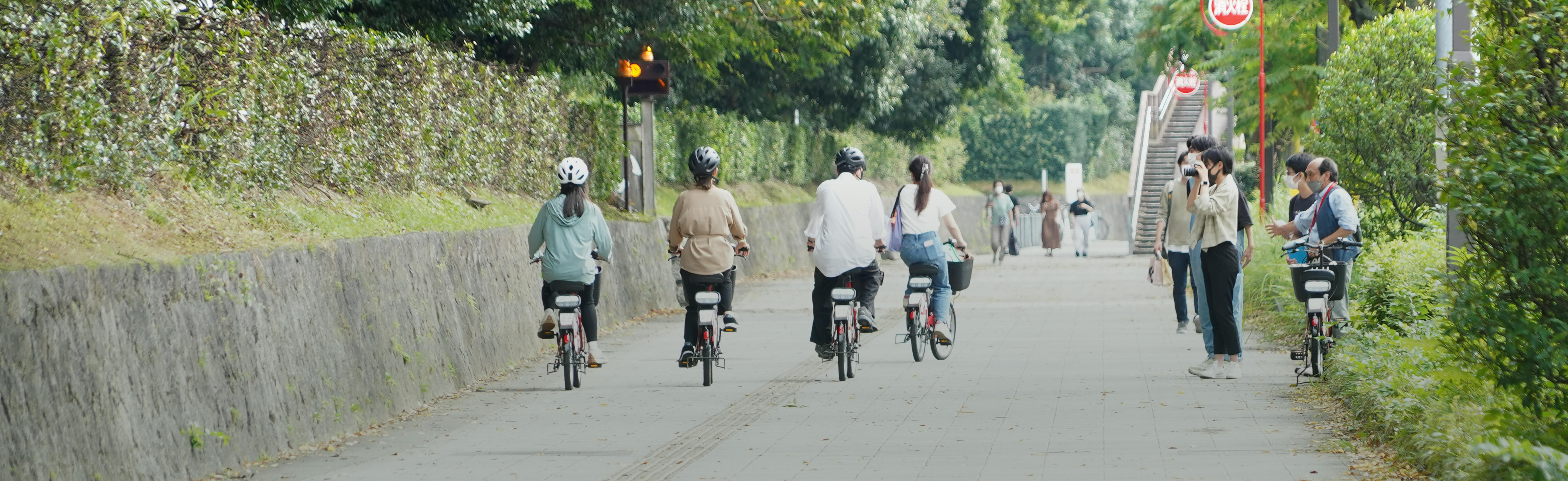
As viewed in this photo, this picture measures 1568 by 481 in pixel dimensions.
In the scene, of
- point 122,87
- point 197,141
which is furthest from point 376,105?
point 122,87

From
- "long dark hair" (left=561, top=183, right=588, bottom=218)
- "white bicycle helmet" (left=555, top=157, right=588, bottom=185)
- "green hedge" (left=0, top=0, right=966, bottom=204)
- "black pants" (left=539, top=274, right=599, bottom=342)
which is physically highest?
"green hedge" (left=0, top=0, right=966, bottom=204)

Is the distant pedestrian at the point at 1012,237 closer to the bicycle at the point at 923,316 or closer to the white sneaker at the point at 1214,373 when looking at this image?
the bicycle at the point at 923,316

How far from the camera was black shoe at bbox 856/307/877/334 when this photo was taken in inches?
467

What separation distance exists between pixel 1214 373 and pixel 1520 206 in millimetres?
5102

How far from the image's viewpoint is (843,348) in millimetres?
11336

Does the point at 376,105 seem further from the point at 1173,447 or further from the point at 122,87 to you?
the point at 1173,447

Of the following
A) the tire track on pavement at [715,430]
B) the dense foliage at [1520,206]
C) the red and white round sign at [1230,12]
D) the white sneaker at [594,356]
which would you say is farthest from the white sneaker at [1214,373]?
the red and white round sign at [1230,12]

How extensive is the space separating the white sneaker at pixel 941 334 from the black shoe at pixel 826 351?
1.15 metres

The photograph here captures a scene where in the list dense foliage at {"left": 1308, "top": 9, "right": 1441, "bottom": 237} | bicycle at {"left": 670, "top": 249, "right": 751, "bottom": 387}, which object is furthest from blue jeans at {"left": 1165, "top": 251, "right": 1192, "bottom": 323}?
bicycle at {"left": 670, "top": 249, "right": 751, "bottom": 387}

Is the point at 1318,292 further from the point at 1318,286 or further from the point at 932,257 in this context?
the point at 932,257

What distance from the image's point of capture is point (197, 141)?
9.39m

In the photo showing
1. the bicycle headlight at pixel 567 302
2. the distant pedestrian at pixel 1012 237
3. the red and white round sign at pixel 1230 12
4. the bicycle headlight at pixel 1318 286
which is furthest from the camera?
the distant pedestrian at pixel 1012 237

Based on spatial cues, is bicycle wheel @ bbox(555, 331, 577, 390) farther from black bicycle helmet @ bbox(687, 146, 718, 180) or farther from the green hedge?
the green hedge

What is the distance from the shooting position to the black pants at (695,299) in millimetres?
11281
